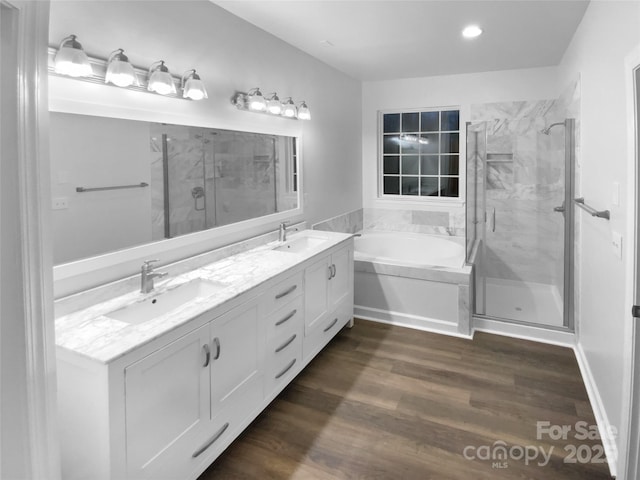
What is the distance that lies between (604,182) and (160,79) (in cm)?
241

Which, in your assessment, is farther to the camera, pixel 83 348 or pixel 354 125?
pixel 354 125

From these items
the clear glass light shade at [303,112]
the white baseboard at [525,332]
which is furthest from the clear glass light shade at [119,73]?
the white baseboard at [525,332]

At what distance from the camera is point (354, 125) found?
16.6 feet

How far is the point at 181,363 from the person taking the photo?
1745 mm

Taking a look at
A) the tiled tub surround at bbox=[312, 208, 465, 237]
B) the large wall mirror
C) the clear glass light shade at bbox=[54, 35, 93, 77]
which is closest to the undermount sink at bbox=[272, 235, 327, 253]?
the large wall mirror

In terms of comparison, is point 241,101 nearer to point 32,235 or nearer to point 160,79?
point 160,79

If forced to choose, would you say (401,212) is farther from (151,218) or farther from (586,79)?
(151,218)

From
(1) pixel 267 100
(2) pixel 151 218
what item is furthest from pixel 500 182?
A: (2) pixel 151 218

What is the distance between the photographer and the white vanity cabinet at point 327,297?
2.92 m

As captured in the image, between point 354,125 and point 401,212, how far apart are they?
3.90 ft

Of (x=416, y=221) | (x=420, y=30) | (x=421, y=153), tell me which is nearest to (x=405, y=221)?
(x=416, y=221)

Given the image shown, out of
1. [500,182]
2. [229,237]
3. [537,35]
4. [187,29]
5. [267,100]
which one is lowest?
[229,237]

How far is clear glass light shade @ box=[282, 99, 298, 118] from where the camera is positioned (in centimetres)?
340

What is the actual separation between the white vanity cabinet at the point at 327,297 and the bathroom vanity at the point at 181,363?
2 cm
